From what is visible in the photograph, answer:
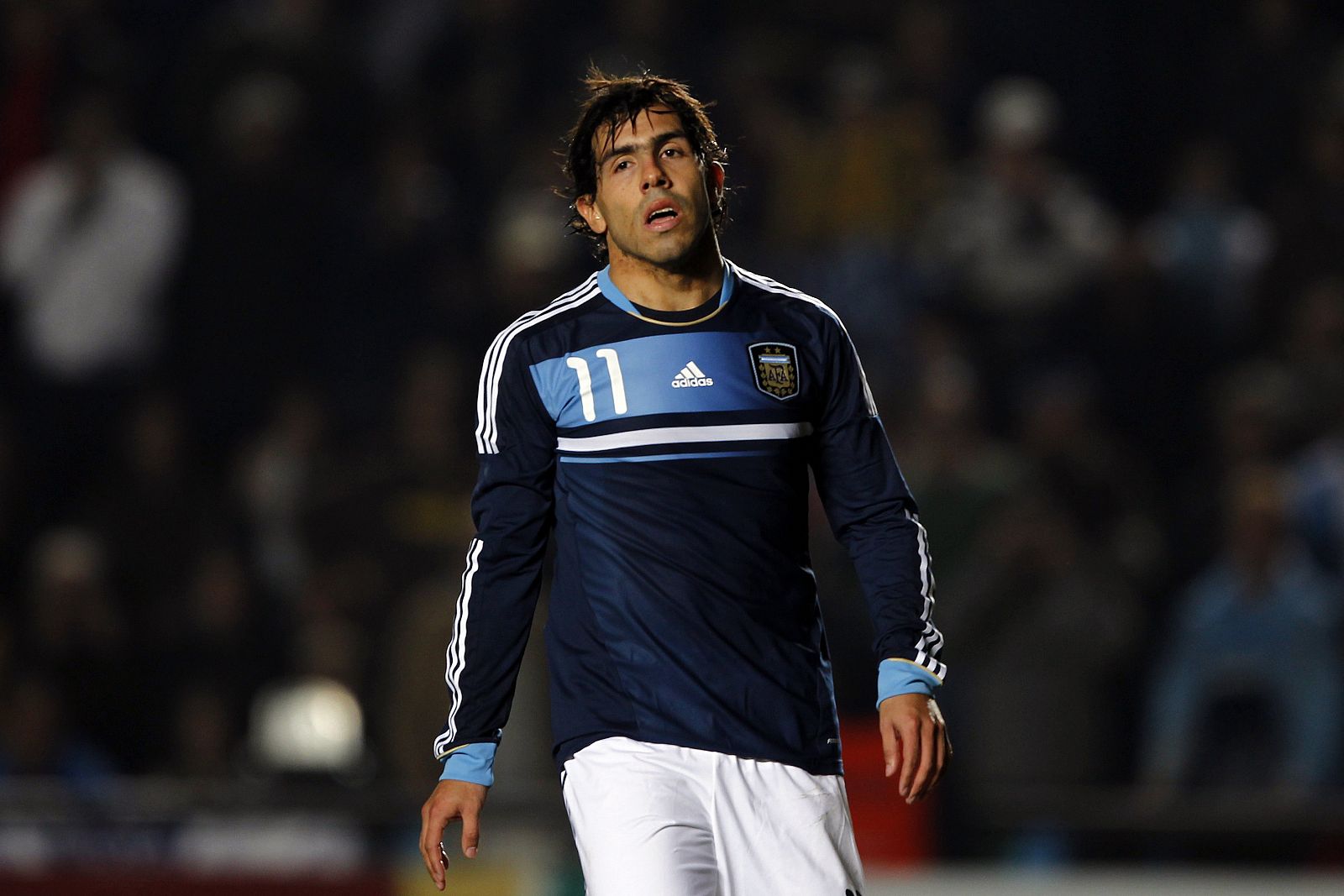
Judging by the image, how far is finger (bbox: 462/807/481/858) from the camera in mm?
3162

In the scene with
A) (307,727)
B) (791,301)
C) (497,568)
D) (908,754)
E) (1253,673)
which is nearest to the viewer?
(908,754)

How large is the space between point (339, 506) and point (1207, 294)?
4.04 metres

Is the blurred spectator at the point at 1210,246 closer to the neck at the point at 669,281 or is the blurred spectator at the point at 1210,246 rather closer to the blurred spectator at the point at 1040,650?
the blurred spectator at the point at 1040,650

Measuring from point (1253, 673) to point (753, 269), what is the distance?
117 inches

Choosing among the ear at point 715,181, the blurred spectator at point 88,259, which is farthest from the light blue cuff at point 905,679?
the blurred spectator at point 88,259

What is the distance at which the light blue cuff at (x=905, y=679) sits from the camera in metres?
3.20

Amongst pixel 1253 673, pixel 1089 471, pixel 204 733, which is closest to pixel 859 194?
pixel 1089 471

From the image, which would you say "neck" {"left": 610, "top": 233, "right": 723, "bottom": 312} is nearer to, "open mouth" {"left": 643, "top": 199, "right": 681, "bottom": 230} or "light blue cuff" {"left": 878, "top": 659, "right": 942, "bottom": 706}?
"open mouth" {"left": 643, "top": 199, "right": 681, "bottom": 230}

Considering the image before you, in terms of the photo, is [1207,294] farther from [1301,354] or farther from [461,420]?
[461,420]

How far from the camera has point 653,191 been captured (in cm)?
333

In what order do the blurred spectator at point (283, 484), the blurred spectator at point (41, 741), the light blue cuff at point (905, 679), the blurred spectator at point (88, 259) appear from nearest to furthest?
the light blue cuff at point (905, 679), the blurred spectator at point (41, 741), the blurred spectator at point (283, 484), the blurred spectator at point (88, 259)

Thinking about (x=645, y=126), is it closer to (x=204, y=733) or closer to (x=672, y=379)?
(x=672, y=379)

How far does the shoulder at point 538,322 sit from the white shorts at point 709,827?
740 mm

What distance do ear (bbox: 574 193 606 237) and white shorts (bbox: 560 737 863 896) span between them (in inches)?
37.7
